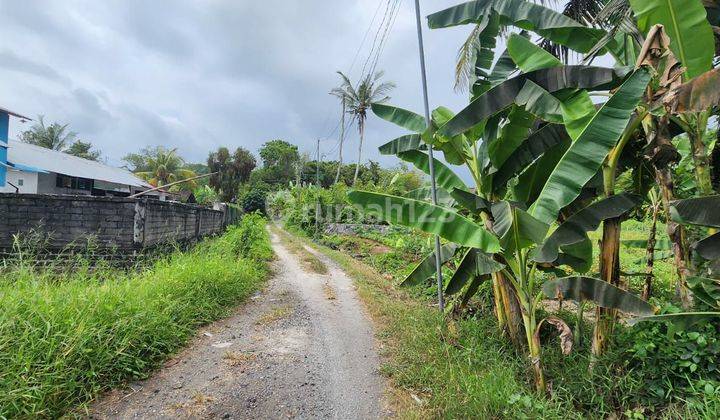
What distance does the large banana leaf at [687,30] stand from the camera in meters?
2.37

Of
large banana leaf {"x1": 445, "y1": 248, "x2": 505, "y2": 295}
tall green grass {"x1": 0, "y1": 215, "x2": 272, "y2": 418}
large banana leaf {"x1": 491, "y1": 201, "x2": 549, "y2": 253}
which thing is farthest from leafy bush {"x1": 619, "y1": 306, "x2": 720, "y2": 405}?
tall green grass {"x1": 0, "y1": 215, "x2": 272, "y2": 418}

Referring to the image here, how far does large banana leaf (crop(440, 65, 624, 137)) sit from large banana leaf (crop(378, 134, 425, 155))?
125cm

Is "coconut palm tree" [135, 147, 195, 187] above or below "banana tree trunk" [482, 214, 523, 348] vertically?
above

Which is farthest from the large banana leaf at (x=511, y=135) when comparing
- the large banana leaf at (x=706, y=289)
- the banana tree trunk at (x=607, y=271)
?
the large banana leaf at (x=706, y=289)

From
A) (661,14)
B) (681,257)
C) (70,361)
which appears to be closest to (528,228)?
(681,257)

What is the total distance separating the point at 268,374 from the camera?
332 cm

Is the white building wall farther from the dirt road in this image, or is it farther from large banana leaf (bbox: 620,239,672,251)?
large banana leaf (bbox: 620,239,672,251)

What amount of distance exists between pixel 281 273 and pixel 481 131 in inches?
236

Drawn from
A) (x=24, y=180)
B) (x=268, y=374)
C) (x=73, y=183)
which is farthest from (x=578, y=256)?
(x=73, y=183)

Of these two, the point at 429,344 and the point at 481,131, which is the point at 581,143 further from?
the point at 429,344

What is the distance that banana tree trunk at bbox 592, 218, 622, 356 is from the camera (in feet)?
9.44

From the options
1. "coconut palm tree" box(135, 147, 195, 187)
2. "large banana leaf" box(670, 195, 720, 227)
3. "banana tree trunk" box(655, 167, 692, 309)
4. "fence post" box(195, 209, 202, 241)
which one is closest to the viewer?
"large banana leaf" box(670, 195, 720, 227)

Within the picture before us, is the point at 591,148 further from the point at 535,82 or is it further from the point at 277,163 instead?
the point at 277,163

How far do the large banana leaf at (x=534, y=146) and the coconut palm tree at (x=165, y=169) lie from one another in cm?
3693
